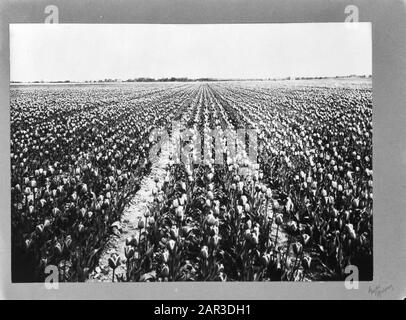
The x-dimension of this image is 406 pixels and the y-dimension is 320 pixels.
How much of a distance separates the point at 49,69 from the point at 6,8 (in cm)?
50

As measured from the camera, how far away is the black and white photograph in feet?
6.57

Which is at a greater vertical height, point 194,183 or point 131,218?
point 194,183

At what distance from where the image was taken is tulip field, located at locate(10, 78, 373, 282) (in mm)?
1958

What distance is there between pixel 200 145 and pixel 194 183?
259 mm

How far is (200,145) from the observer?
81.4 inches

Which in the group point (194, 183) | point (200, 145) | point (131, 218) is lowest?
point (131, 218)

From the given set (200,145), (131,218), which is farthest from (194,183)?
(131,218)

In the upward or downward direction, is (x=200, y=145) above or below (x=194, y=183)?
above

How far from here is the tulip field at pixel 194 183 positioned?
1958 mm

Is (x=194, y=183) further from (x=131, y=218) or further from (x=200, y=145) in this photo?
(x=131, y=218)

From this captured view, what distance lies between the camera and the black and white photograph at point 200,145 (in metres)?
2.00

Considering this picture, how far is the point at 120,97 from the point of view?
219 centimetres

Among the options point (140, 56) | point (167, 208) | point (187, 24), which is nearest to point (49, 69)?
point (140, 56)

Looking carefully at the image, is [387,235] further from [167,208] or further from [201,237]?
[167,208]
